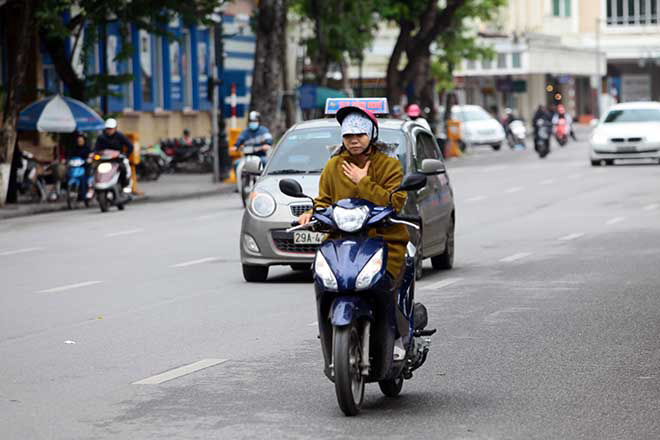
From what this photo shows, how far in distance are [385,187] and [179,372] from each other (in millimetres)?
2104

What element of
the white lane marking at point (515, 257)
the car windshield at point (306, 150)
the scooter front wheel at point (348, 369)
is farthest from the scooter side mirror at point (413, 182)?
the white lane marking at point (515, 257)

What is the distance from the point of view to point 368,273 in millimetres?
8219

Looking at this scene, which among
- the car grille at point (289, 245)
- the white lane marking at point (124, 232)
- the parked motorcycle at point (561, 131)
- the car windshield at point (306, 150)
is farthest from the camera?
the parked motorcycle at point (561, 131)

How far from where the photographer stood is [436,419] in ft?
27.1

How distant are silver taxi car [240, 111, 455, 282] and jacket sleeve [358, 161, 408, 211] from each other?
6800mm

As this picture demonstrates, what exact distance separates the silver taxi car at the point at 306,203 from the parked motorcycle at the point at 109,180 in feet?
43.4

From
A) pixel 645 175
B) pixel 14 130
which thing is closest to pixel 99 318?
pixel 14 130

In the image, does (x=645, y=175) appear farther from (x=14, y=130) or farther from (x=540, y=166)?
(x=14, y=130)

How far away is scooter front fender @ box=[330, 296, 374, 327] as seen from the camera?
26.4ft

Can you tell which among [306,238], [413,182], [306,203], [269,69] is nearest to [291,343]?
[413,182]

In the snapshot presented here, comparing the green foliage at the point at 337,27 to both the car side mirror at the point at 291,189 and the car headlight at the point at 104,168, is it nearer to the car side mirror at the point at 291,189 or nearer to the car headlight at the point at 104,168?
the car headlight at the point at 104,168

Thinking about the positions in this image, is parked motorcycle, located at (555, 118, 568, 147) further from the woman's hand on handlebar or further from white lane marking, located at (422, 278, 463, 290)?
the woman's hand on handlebar

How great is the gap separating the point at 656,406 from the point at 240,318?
4961 mm

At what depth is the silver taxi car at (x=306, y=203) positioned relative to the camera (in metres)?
15.9
